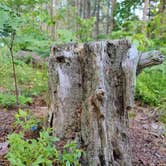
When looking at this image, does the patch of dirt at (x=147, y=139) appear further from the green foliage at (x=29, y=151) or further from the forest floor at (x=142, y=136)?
the green foliage at (x=29, y=151)

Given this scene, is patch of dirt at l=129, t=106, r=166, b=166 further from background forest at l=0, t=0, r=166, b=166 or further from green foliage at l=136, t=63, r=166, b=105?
green foliage at l=136, t=63, r=166, b=105

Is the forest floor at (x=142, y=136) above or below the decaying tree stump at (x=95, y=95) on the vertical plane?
below

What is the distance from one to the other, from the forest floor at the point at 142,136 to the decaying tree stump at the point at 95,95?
417 millimetres

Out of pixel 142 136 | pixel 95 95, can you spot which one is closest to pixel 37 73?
pixel 142 136

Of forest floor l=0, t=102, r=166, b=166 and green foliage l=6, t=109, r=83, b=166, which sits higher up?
green foliage l=6, t=109, r=83, b=166

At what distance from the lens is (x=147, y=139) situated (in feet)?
9.66

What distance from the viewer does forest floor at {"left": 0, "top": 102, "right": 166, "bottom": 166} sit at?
2.47 m

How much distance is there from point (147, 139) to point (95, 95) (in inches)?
49.5

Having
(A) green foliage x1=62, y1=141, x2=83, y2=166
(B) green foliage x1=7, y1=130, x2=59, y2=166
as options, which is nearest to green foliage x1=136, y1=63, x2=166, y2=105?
(A) green foliage x1=62, y1=141, x2=83, y2=166

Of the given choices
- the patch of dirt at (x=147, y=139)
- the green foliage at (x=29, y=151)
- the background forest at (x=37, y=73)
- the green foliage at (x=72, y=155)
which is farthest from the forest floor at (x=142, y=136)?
the green foliage at (x=72, y=155)

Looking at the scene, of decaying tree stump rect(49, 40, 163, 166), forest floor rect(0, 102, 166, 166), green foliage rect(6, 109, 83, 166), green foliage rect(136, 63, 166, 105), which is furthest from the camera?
green foliage rect(136, 63, 166, 105)

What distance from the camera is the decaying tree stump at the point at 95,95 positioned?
206 cm

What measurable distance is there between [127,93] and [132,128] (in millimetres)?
1134

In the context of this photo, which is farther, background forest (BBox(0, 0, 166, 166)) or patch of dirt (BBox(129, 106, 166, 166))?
patch of dirt (BBox(129, 106, 166, 166))
